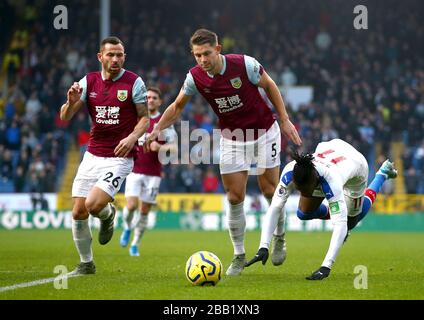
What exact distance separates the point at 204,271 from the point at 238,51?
73.0 ft

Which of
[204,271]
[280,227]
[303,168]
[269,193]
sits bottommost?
[204,271]

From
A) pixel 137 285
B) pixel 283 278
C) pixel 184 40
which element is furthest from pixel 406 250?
pixel 184 40

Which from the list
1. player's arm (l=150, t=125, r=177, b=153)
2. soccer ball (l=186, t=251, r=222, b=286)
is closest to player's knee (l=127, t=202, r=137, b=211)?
player's arm (l=150, t=125, r=177, b=153)

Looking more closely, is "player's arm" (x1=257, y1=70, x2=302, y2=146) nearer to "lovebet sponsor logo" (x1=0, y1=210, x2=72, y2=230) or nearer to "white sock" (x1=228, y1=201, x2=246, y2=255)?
"white sock" (x1=228, y1=201, x2=246, y2=255)

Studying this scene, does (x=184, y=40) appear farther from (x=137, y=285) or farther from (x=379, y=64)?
(x=137, y=285)

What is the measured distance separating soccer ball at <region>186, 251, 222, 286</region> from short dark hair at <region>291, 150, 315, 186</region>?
125 centimetres

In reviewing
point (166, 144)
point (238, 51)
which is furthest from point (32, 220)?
point (166, 144)

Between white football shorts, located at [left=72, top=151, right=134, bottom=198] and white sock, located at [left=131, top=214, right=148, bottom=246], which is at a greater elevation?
white football shorts, located at [left=72, top=151, right=134, bottom=198]

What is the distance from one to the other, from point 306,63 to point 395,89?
3208 millimetres

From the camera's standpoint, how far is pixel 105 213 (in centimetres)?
1041

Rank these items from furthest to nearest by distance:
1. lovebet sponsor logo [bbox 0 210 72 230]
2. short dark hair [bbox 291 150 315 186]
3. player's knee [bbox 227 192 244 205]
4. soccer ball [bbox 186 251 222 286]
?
1. lovebet sponsor logo [bbox 0 210 72 230]
2. player's knee [bbox 227 192 244 205]
3. short dark hair [bbox 291 150 315 186]
4. soccer ball [bbox 186 251 222 286]

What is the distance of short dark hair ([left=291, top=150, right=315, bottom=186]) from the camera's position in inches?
357

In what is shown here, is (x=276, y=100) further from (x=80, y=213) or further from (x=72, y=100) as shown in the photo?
(x=80, y=213)
